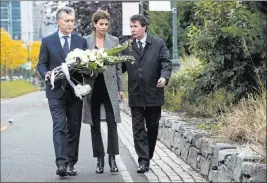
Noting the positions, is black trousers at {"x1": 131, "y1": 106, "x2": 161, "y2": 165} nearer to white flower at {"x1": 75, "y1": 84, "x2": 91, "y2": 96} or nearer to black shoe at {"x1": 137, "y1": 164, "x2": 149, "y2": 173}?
black shoe at {"x1": 137, "y1": 164, "x2": 149, "y2": 173}

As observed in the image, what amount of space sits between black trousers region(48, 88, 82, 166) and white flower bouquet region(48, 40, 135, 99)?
0.35m

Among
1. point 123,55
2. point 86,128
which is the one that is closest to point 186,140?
point 123,55

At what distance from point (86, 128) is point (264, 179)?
10.3 m

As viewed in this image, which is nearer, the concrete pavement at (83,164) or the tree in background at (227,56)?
the concrete pavement at (83,164)

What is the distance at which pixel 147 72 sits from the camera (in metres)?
8.13

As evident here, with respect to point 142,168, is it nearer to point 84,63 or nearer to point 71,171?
point 71,171

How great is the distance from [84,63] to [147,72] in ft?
3.10

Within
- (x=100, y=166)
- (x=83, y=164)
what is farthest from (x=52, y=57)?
(x=83, y=164)

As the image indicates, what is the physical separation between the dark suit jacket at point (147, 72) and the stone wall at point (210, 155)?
2.56ft

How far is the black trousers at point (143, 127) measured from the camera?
8172 mm

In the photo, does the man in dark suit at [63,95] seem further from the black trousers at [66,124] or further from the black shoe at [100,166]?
the black shoe at [100,166]

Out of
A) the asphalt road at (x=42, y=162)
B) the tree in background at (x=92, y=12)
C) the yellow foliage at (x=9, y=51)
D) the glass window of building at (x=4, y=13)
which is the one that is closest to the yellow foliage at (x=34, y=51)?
the glass window of building at (x=4, y=13)

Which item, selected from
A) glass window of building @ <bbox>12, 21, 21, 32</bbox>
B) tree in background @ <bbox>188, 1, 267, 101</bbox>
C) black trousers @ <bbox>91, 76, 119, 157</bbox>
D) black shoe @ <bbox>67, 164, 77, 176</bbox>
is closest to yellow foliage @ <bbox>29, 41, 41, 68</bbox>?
glass window of building @ <bbox>12, 21, 21, 32</bbox>

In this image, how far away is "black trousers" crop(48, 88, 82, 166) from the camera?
25.3 feet
